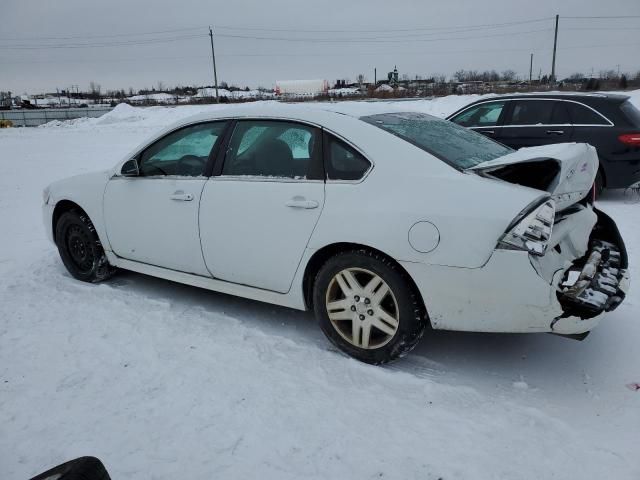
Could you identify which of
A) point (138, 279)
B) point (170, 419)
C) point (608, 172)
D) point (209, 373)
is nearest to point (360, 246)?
point (209, 373)

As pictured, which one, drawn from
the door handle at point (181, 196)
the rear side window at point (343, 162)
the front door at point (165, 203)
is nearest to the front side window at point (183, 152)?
the front door at point (165, 203)

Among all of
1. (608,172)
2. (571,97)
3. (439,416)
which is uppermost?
(571,97)

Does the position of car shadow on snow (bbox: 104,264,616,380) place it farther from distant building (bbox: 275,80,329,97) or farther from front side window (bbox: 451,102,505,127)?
distant building (bbox: 275,80,329,97)

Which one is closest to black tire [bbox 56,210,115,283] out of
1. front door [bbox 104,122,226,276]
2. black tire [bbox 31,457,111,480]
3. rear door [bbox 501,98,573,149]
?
front door [bbox 104,122,226,276]

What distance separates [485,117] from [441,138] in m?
5.44

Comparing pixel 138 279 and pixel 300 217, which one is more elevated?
pixel 300 217

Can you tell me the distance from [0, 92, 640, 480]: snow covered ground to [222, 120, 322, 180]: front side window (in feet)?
3.69

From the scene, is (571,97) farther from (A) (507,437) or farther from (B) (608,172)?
(A) (507,437)

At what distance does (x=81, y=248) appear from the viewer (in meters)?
4.62

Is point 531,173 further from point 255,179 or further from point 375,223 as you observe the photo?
point 255,179

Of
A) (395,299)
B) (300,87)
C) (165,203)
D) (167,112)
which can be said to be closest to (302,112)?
(165,203)

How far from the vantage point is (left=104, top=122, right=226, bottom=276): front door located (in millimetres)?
3709

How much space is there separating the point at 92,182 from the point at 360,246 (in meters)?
2.67

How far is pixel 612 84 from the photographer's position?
1316 inches
